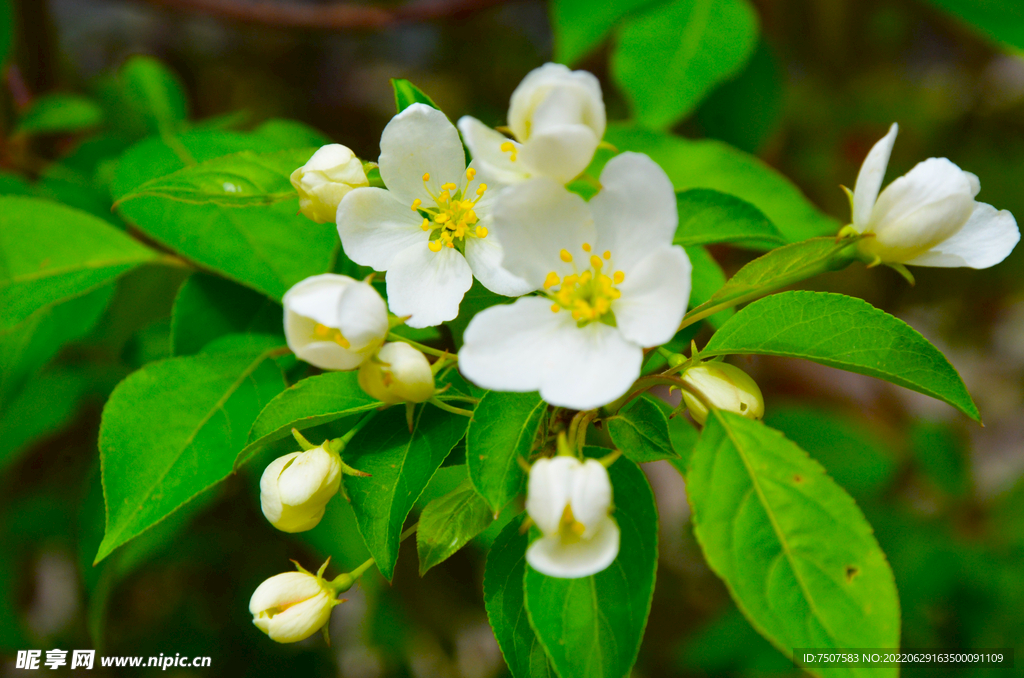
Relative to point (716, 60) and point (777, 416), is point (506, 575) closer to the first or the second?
point (716, 60)

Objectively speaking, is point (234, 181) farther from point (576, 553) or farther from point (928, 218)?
point (928, 218)

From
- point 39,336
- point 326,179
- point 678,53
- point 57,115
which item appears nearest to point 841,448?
point 678,53

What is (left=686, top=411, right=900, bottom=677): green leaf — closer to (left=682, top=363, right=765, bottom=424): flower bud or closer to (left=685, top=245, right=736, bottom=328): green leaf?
(left=682, top=363, right=765, bottom=424): flower bud

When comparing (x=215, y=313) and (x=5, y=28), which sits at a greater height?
(x=5, y=28)

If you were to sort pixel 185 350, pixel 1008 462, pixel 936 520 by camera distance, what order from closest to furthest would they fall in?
1. pixel 185 350
2. pixel 936 520
3. pixel 1008 462

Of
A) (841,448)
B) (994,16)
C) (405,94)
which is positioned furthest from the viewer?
(841,448)

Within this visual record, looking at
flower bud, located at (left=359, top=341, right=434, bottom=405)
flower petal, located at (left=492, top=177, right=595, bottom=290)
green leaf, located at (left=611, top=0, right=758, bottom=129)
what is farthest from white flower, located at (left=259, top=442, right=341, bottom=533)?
green leaf, located at (left=611, top=0, right=758, bottom=129)

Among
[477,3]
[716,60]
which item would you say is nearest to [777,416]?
[716,60]
